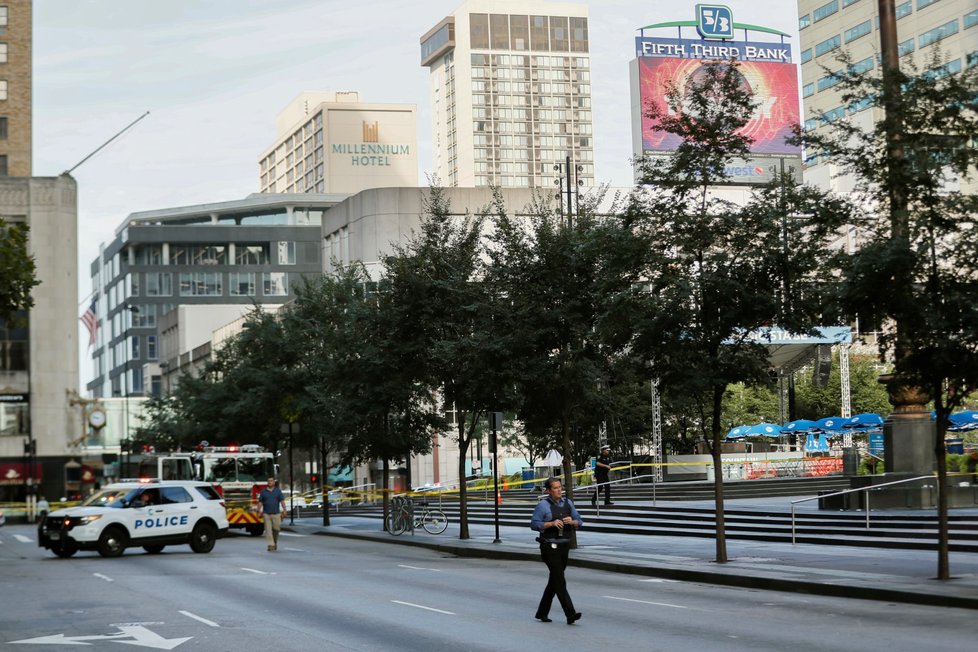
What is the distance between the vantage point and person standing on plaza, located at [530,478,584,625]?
54.2 ft

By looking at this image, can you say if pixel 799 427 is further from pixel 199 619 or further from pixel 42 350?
pixel 42 350

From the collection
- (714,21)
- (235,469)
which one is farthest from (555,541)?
(714,21)

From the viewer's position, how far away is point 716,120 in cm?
2502

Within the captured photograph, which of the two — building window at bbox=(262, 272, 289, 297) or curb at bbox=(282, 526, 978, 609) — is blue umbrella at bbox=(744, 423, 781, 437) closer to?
curb at bbox=(282, 526, 978, 609)

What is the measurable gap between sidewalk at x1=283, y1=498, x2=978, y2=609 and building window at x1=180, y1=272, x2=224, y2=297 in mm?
132582

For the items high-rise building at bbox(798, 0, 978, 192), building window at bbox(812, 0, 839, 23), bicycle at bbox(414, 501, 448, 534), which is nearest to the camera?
bicycle at bbox(414, 501, 448, 534)

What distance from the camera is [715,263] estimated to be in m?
24.2

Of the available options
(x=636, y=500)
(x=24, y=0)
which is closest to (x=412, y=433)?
(x=636, y=500)

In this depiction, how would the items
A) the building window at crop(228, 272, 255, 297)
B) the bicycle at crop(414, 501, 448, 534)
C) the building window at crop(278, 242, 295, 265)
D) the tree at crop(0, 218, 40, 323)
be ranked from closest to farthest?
the tree at crop(0, 218, 40, 323) < the bicycle at crop(414, 501, 448, 534) < the building window at crop(228, 272, 255, 297) < the building window at crop(278, 242, 295, 265)

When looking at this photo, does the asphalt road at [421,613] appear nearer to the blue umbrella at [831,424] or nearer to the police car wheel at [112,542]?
the police car wheel at [112,542]

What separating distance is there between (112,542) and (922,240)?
21.3 meters

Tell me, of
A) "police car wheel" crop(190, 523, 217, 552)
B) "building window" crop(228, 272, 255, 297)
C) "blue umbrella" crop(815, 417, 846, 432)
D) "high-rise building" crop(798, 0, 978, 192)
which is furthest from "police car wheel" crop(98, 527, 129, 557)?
"building window" crop(228, 272, 255, 297)

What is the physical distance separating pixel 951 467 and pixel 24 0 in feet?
→ 243

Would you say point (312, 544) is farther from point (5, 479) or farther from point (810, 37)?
point (810, 37)
